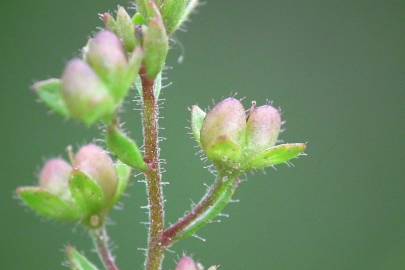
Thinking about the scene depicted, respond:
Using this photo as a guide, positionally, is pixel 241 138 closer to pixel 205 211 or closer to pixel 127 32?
pixel 205 211

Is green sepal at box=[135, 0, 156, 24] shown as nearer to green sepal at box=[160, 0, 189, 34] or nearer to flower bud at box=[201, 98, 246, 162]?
green sepal at box=[160, 0, 189, 34]

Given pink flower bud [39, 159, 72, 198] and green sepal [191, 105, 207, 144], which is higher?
green sepal [191, 105, 207, 144]

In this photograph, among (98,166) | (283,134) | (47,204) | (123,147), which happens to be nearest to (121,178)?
(98,166)

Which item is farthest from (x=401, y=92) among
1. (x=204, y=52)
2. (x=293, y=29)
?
(x=204, y=52)

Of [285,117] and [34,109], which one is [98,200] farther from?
[34,109]

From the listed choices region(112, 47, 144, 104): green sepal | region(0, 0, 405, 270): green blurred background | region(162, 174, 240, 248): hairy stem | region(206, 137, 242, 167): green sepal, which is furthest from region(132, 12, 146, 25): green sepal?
region(0, 0, 405, 270): green blurred background

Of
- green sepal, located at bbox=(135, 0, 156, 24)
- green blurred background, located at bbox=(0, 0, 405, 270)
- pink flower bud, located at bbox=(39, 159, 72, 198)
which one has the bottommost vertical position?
pink flower bud, located at bbox=(39, 159, 72, 198)
